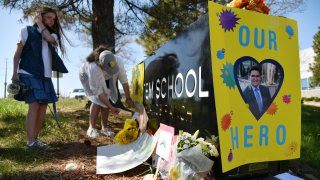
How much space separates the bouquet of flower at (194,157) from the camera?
1.87 meters

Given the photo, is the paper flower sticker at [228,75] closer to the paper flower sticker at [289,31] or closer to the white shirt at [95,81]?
the paper flower sticker at [289,31]

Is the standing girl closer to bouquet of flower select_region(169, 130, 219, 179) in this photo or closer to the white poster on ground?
the white poster on ground

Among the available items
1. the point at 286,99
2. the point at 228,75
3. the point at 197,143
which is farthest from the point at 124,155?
the point at 286,99

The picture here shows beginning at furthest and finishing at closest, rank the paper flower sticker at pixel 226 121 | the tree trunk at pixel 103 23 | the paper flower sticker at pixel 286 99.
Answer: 1. the tree trunk at pixel 103 23
2. the paper flower sticker at pixel 286 99
3. the paper flower sticker at pixel 226 121

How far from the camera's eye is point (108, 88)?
4070 millimetres

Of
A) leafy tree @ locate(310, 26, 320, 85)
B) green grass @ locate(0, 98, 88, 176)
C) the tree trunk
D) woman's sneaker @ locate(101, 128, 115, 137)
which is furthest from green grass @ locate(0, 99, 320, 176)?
leafy tree @ locate(310, 26, 320, 85)

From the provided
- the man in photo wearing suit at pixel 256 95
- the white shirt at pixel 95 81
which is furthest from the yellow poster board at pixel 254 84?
the white shirt at pixel 95 81

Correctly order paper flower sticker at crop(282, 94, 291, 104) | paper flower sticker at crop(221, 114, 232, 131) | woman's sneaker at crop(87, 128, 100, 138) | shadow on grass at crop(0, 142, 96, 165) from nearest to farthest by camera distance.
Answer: paper flower sticker at crop(221, 114, 232, 131) < paper flower sticker at crop(282, 94, 291, 104) < shadow on grass at crop(0, 142, 96, 165) < woman's sneaker at crop(87, 128, 100, 138)

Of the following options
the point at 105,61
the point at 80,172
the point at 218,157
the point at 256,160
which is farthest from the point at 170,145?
the point at 105,61

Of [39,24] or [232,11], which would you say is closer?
[232,11]

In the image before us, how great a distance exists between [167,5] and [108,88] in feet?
10.0

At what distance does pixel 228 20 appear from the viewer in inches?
76.9

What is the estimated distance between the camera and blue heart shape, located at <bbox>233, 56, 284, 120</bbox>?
1983 mm

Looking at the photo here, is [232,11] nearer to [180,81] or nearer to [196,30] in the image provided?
[196,30]
